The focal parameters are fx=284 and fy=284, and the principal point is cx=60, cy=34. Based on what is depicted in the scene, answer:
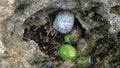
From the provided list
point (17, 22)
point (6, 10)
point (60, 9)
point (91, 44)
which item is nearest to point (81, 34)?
point (91, 44)

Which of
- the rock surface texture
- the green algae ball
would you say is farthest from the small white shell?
the green algae ball

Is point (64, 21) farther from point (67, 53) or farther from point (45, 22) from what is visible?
point (67, 53)

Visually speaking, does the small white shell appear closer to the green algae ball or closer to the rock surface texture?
the rock surface texture

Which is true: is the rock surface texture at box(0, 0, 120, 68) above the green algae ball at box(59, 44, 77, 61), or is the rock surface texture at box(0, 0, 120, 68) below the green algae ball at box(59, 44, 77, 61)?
above

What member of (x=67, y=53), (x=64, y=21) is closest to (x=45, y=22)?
(x=64, y=21)

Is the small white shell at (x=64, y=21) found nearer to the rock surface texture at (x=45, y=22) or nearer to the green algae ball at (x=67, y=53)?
the rock surface texture at (x=45, y=22)

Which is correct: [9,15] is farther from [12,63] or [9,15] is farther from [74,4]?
[74,4]

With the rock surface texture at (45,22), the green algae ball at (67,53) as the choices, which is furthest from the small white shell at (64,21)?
the green algae ball at (67,53)
